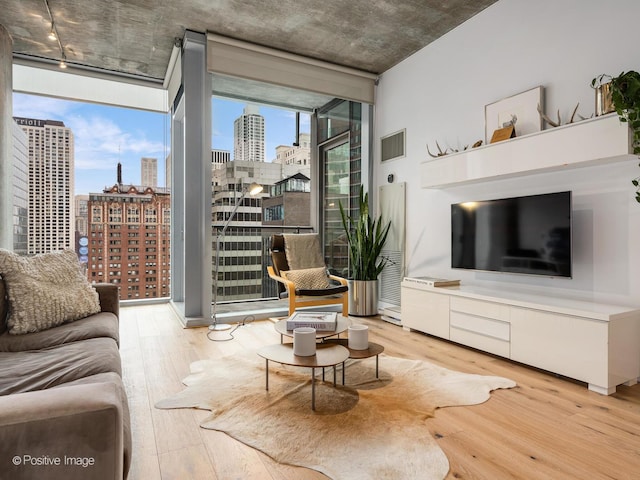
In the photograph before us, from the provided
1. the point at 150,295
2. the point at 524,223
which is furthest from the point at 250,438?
the point at 150,295

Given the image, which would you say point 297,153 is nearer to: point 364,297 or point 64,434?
point 364,297

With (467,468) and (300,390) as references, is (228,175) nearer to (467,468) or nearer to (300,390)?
(300,390)

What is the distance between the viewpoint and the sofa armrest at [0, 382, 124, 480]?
890 millimetres

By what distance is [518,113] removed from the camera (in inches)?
130

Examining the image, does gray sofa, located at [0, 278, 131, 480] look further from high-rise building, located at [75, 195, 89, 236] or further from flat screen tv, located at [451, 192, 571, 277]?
high-rise building, located at [75, 195, 89, 236]

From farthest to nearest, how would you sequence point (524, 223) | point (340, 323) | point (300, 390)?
point (524, 223), point (340, 323), point (300, 390)

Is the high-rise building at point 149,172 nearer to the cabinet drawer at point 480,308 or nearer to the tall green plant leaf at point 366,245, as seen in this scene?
the tall green plant leaf at point 366,245

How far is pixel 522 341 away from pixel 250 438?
2.09 m

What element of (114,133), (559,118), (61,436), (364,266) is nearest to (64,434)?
(61,436)

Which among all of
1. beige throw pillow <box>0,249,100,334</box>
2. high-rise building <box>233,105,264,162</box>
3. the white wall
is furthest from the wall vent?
beige throw pillow <box>0,249,100,334</box>

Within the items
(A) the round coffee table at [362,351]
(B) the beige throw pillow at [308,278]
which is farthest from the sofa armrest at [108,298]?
(B) the beige throw pillow at [308,278]

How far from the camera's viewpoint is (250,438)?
73.4 inches

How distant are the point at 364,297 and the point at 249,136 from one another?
2.55 meters

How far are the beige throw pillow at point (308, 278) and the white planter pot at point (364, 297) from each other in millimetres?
514
